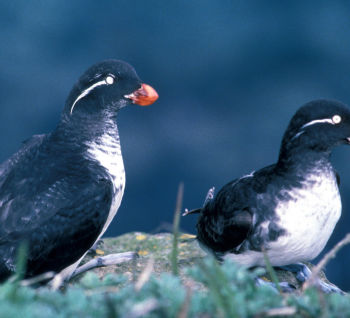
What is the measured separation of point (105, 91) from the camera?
16.0 ft

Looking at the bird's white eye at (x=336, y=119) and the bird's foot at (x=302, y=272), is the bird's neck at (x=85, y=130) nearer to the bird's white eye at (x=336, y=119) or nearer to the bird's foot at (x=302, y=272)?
the bird's white eye at (x=336, y=119)

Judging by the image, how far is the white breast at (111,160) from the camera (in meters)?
4.73

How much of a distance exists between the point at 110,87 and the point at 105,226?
1.31 meters

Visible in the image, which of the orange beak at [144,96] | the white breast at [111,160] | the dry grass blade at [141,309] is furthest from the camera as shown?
the orange beak at [144,96]

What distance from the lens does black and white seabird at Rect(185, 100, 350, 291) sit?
4.20 metres

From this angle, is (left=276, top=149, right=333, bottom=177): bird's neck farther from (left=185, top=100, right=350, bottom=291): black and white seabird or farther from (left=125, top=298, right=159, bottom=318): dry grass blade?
(left=125, top=298, right=159, bottom=318): dry grass blade

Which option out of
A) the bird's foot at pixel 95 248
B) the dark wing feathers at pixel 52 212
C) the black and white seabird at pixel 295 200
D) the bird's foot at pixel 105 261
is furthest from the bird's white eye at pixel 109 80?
the bird's foot at pixel 95 248

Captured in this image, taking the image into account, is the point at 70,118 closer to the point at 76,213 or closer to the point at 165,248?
the point at 76,213

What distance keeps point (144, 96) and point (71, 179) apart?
1.13m

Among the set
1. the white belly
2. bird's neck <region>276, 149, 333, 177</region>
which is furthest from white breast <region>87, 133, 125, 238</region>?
bird's neck <region>276, 149, 333, 177</region>

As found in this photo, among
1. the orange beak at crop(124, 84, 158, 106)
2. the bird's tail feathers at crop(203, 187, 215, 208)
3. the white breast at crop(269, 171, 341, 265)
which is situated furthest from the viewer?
the bird's tail feathers at crop(203, 187, 215, 208)

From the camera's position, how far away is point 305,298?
2.12 meters

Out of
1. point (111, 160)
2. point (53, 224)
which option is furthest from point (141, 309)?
point (111, 160)

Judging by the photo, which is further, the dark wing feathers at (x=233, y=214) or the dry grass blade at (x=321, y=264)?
the dark wing feathers at (x=233, y=214)
